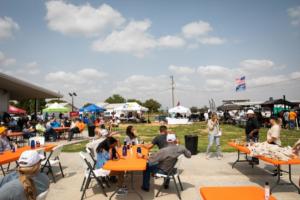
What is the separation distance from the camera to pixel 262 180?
285 inches

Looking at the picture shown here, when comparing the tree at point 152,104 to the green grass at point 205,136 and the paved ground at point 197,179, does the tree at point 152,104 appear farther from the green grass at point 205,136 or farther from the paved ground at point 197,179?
the paved ground at point 197,179

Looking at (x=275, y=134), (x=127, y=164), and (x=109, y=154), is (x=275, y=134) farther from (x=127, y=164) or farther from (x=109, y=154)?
(x=109, y=154)

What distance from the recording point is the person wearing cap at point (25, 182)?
2844 millimetres

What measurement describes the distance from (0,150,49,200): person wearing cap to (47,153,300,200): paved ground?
8.97 ft

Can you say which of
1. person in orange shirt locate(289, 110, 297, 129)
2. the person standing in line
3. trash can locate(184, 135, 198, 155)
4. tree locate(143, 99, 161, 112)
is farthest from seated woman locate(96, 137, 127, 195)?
tree locate(143, 99, 161, 112)

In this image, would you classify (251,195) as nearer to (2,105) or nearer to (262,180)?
(262,180)

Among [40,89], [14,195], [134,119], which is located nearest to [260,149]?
[14,195]

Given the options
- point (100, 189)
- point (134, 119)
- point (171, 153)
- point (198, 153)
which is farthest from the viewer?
point (134, 119)

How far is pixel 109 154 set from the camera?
20.7ft

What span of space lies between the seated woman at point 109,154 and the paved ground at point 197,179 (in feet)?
1.01

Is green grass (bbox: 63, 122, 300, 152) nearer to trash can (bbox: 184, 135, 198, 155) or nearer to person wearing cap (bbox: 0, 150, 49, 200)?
trash can (bbox: 184, 135, 198, 155)

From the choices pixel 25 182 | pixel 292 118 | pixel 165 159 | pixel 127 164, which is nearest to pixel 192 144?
pixel 165 159

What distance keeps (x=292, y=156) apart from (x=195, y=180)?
2409 millimetres

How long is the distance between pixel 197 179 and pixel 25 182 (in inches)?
207
